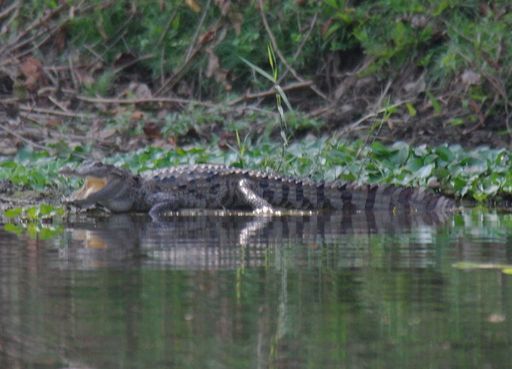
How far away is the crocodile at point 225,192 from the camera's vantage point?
9.55m

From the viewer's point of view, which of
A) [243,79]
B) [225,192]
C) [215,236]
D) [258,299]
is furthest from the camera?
[243,79]

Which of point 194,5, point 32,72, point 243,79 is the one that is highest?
point 194,5

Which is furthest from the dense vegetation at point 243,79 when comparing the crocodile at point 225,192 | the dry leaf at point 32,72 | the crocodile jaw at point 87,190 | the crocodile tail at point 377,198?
the crocodile jaw at point 87,190

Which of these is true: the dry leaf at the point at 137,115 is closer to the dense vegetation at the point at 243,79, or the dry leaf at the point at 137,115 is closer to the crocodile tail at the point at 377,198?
the dense vegetation at the point at 243,79

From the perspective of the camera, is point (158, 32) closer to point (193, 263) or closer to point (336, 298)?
point (193, 263)

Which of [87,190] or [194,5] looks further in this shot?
[194,5]

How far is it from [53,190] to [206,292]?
551cm

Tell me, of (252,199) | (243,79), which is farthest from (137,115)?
(252,199)

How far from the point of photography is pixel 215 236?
7160 millimetres

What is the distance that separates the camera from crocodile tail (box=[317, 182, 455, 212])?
9.24m

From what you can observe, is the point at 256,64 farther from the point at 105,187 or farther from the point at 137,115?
the point at 105,187

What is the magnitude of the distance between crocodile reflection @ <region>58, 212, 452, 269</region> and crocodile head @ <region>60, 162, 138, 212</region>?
0.22 meters

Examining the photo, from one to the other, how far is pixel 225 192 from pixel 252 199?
381 mm

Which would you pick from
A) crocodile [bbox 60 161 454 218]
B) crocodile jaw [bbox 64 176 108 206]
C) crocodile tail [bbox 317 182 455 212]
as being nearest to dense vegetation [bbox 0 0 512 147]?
crocodile [bbox 60 161 454 218]
